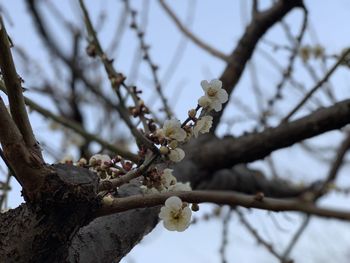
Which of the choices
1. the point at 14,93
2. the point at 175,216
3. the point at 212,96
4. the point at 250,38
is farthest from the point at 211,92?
the point at 250,38

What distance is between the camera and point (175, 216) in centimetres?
104

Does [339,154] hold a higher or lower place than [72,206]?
higher

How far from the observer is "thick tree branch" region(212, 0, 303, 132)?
2.49 m

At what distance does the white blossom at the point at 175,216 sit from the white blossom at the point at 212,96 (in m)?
0.22

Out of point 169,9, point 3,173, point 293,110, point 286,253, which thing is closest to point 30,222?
point 3,173

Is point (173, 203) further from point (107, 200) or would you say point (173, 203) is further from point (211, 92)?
point (211, 92)

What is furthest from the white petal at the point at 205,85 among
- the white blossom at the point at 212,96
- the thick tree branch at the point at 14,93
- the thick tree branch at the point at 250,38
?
the thick tree branch at the point at 250,38

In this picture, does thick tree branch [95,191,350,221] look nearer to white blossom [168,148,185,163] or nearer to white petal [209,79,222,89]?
white blossom [168,148,185,163]

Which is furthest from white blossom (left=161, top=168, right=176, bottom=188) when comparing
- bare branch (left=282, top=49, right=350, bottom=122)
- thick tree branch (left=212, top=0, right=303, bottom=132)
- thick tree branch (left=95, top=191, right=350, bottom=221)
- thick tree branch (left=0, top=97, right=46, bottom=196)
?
thick tree branch (left=212, top=0, right=303, bottom=132)

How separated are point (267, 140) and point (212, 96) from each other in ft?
3.62

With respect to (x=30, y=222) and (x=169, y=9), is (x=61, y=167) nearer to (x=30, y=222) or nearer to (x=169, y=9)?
(x=30, y=222)

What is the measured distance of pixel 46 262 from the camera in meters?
1.01

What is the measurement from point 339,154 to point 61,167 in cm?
146

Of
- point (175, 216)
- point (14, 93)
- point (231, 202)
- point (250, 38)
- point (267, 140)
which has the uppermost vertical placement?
point (250, 38)
